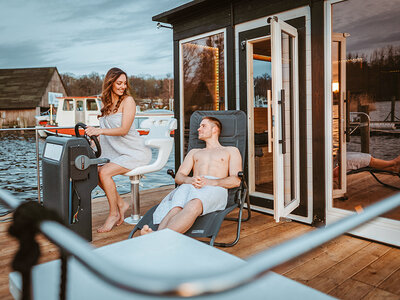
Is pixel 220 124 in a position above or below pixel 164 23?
below

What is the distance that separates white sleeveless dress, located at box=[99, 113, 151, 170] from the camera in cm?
340

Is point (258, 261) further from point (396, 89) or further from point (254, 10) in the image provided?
point (396, 89)

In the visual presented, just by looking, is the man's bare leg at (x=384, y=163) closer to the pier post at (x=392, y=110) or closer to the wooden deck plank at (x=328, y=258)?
the pier post at (x=392, y=110)

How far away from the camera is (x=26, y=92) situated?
35.6 m

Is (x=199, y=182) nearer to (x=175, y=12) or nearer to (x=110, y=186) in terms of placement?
(x=110, y=186)

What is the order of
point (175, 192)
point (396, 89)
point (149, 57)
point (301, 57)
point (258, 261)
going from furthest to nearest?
1. point (149, 57)
2. point (396, 89)
3. point (301, 57)
4. point (175, 192)
5. point (258, 261)

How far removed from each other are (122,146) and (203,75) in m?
1.93

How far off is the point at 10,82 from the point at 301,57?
4052 cm

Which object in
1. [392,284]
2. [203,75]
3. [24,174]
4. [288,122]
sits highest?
[203,75]

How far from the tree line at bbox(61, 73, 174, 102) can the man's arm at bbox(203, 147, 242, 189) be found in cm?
772

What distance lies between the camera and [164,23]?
208 inches

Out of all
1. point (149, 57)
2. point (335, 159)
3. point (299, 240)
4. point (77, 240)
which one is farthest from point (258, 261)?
point (149, 57)

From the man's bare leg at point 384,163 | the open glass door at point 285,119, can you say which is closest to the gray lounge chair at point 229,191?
the open glass door at point 285,119

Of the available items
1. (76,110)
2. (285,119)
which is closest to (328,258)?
(285,119)
